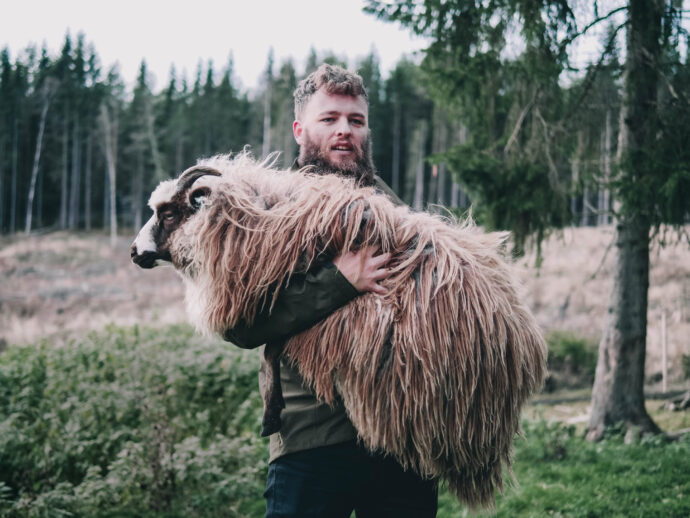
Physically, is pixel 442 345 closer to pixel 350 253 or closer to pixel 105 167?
pixel 350 253

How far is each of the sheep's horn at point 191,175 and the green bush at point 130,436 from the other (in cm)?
332

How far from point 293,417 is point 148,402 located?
3566 mm

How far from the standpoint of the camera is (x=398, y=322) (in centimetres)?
180

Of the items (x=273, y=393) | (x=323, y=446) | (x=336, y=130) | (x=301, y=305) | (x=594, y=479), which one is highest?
(x=336, y=130)

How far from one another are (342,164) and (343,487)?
1327mm

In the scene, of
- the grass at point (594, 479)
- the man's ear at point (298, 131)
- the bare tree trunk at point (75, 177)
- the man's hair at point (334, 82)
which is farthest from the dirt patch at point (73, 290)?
the man's hair at point (334, 82)

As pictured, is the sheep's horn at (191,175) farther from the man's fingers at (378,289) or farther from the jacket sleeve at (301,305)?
the man's fingers at (378,289)

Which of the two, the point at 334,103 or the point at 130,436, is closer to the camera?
the point at 334,103

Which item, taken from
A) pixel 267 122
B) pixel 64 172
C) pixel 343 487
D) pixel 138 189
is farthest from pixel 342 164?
pixel 64 172

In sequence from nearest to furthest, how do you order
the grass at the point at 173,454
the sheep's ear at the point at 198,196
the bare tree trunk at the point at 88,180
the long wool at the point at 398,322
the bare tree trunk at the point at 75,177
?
the long wool at the point at 398,322 < the sheep's ear at the point at 198,196 < the grass at the point at 173,454 < the bare tree trunk at the point at 75,177 < the bare tree trunk at the point at 88,180

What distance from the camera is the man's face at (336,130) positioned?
2.30 metres

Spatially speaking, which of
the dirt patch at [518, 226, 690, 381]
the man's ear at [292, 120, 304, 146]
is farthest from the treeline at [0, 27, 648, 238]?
the man's ear at [292, 120, 304, 146]

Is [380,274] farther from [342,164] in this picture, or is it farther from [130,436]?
[130,436]

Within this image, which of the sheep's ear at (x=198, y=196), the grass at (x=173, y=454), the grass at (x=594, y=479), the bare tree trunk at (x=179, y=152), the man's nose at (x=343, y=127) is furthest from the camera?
the bare tree trunk at (x=179, y=152)
